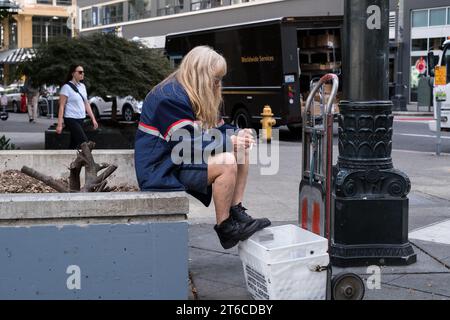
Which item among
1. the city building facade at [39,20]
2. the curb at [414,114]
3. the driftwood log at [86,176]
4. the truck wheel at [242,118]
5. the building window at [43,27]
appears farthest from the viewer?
the building window at [43,27]

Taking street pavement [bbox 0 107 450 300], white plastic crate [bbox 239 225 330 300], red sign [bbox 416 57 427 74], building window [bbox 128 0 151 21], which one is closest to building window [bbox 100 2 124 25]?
building window [bbox 128 0 151 21]

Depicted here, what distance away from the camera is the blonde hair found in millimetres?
4527

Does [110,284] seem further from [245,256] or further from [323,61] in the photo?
[323,61]

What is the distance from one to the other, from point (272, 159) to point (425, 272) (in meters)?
7.38

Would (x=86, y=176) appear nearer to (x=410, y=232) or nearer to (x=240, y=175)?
→ (x=240, y=175)

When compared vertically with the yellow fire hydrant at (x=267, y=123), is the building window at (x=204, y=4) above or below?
above

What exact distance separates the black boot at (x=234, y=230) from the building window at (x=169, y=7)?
45.6 meters

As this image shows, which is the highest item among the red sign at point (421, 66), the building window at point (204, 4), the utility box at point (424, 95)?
the building window at point (204, 4)

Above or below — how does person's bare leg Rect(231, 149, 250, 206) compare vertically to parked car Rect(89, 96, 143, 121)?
below

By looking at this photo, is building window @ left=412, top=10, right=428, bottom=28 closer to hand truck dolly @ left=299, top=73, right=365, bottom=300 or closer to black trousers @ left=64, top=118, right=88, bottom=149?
black trousers @ left=64, top=118, right=88, bottom=149

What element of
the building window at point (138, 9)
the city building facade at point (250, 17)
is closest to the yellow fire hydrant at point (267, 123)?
the city building facade at point (250, 17)

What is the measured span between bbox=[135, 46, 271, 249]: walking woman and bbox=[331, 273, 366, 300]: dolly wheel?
59cm

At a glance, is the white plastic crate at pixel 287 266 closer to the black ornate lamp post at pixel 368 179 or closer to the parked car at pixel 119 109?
the black ornate lamp post at pixel 368 179

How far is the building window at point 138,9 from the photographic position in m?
52.9
